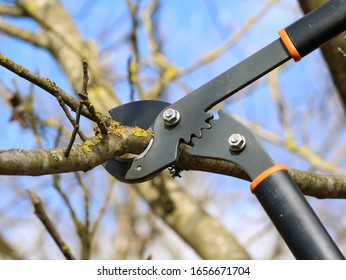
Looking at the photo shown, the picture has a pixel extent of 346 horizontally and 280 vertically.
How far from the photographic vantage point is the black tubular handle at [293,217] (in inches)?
37.0

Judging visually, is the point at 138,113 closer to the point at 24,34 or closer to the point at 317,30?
the point at 317,30

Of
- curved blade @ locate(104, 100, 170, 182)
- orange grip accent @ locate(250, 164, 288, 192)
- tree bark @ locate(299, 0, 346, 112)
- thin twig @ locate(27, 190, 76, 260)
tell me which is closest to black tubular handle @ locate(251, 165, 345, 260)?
orange grip accent @ locate(250, 164, 288, 192)

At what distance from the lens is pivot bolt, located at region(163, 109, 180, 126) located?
113 cm

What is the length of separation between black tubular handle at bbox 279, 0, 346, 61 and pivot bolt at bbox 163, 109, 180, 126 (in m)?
0.25

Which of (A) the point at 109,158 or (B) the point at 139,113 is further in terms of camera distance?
(B) the point at 139,113

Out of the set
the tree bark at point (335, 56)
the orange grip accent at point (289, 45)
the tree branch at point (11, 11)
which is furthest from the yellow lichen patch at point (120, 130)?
the tree branch at point (11, 11)

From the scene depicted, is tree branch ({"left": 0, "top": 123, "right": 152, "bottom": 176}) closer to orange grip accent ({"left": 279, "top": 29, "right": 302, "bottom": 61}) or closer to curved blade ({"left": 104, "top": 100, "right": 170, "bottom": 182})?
curved blade ({"left": 104, "top": 100, "right": 170, "bottom": 182})

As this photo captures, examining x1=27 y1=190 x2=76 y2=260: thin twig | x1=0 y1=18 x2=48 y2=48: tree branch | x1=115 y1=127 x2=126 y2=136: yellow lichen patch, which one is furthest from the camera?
x1=0 y1=18 x2=48 y2=48: tree branch

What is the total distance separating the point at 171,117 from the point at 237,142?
0.14 metres

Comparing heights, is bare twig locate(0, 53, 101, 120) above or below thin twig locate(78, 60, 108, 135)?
above

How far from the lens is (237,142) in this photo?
3.60ft

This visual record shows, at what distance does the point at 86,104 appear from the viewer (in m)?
1.00

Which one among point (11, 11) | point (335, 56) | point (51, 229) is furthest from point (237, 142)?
point (11, 11)
